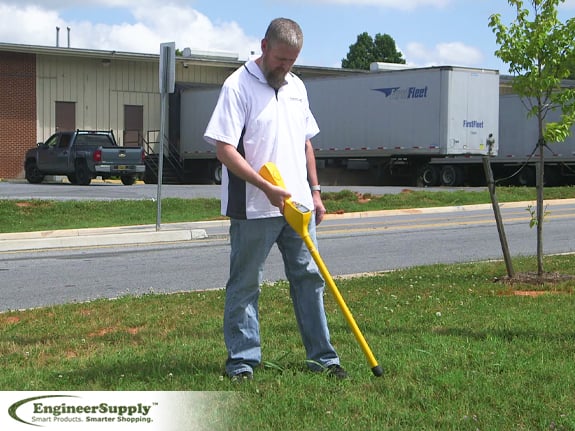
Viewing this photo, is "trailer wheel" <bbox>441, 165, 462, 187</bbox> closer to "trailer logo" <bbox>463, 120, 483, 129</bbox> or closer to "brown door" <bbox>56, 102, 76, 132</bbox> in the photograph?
"trailer logo" <bbox>463, 120, 483, 129</bbox>

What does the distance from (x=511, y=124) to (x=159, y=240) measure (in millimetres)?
21390

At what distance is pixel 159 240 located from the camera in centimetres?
1638

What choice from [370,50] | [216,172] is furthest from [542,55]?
[370,50]

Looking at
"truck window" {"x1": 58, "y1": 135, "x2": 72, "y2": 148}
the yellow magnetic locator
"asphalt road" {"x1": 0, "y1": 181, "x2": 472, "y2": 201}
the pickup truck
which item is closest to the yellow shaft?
the yellow magnetic locator

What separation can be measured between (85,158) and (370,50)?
73.0 m

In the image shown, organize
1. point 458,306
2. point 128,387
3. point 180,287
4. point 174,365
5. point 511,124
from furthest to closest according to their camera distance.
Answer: point 511,124 < point 180,287 < point 458,306 < point 174,365 < point 128,387

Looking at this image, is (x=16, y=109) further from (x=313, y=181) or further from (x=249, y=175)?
(x=249, y=175)

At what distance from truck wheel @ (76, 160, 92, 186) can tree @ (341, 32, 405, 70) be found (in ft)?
232

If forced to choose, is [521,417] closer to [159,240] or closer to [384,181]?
[159,240]

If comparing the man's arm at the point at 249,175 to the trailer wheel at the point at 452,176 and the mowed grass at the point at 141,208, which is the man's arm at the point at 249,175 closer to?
the mowed grass at the point at 141,208

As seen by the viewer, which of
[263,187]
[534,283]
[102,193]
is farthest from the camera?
[102,193]

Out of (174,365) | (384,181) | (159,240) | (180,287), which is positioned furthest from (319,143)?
(174,365)

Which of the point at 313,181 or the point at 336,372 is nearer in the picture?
the point at 336,372

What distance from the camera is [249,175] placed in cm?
500
